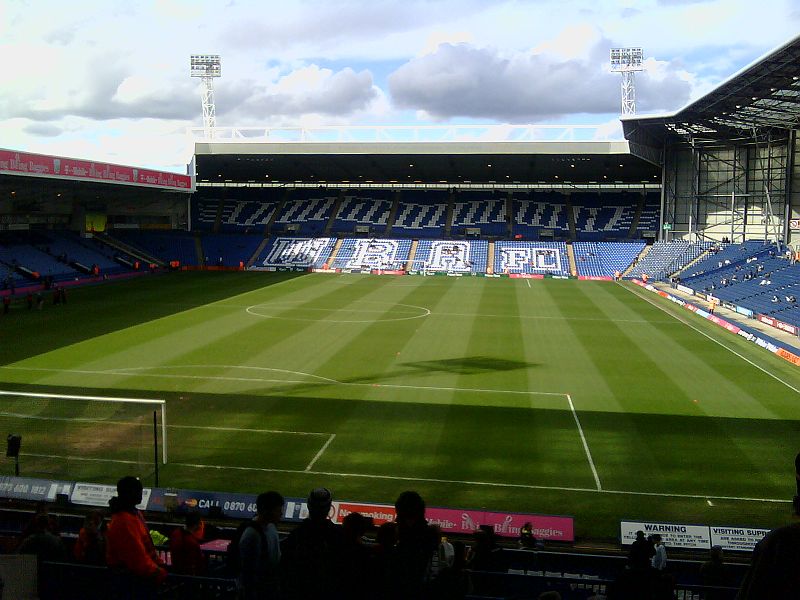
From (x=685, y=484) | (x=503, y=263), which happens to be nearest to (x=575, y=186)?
(x=503, y=263)

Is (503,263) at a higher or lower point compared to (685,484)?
higher

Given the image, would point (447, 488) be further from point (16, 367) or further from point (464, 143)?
point (464, 143)

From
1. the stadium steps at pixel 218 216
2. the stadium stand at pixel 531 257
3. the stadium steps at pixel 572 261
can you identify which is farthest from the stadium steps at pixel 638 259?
the stadium steps at pixel 218 216

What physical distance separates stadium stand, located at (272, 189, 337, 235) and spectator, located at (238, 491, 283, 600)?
243 feet

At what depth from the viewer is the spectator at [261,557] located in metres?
5.69

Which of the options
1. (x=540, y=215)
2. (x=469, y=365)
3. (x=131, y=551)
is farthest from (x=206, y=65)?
(x=131, y=551)

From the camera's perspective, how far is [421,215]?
81562 mm

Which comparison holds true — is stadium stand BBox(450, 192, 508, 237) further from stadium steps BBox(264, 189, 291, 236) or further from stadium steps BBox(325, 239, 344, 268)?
stadium steps BBox(264, 189, 291, 236)

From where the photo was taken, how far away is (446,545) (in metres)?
9.27

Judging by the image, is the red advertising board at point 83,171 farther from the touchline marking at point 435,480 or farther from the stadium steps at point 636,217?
the stadium steps at point 636,217

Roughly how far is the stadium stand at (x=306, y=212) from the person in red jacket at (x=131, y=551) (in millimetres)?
73682

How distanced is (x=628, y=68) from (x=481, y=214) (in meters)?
20.4

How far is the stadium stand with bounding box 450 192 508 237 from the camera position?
78938 mm

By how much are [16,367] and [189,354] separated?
19.5ft
